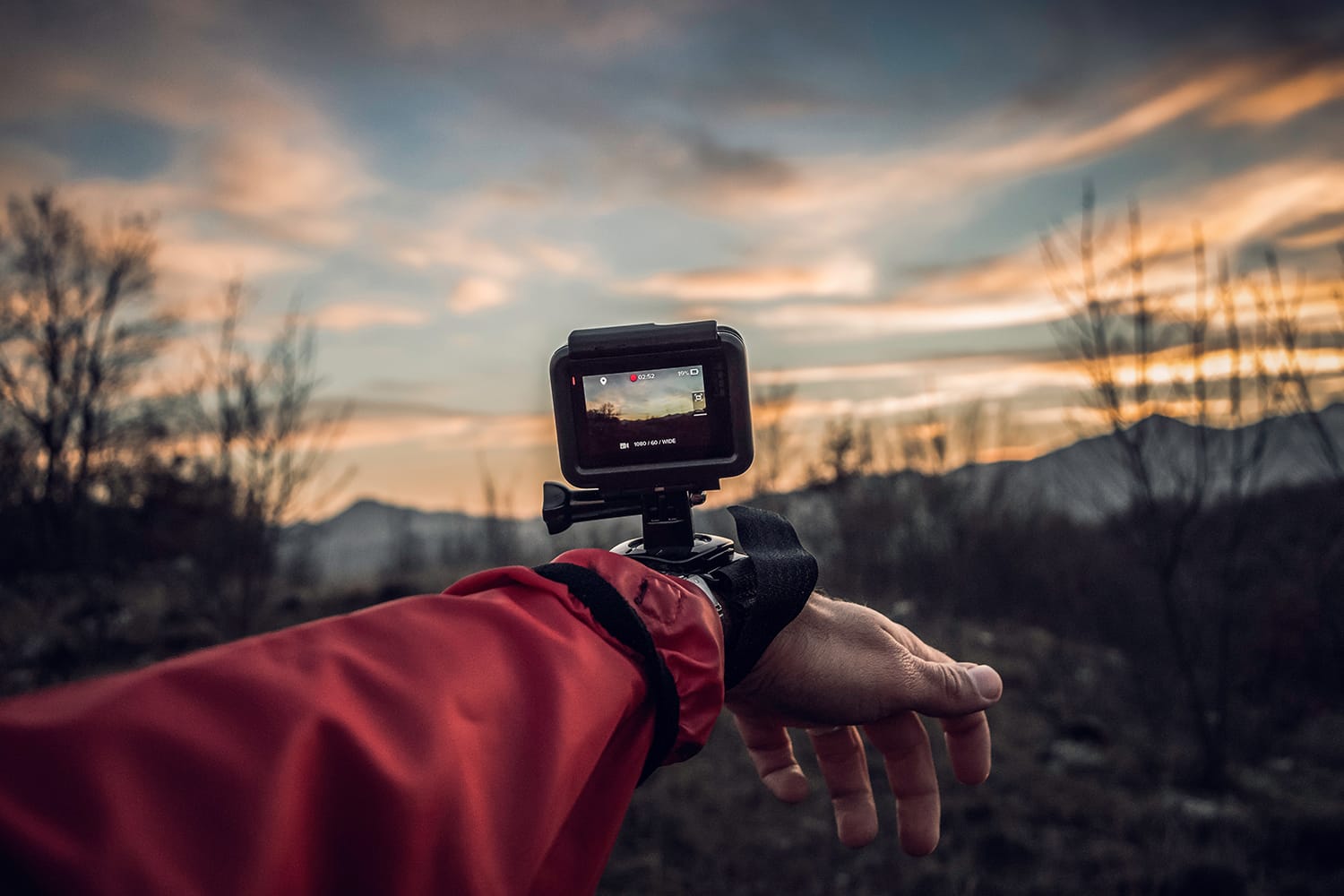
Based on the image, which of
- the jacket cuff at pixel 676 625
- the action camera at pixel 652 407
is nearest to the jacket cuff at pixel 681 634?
the jacket cuff at pixel 676 625

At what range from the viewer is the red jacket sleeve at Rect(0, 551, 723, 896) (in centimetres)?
50

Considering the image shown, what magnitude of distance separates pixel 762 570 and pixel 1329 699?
9963mm

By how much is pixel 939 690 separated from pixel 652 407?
656 mm

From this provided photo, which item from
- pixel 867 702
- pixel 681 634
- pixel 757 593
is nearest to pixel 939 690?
pixel 867 702

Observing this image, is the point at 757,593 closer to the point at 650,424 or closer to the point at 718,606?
the point at 718,606

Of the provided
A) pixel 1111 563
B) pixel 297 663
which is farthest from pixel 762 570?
pixel 1111 563

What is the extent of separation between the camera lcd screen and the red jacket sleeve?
19.6 inches

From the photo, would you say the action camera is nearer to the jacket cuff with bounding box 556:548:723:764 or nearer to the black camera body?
the black camera body

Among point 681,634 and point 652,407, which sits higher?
point 652,407

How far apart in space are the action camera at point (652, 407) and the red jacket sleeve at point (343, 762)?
0.48 m

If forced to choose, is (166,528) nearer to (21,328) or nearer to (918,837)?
(21,328)

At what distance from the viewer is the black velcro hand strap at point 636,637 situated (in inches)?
36.6

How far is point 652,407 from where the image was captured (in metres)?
1.36

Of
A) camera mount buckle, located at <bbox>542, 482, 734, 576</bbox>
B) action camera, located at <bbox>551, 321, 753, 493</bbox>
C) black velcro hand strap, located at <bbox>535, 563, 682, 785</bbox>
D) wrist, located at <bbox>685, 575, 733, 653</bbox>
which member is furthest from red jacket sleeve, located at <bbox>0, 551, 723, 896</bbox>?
action camera, located at <bbox>551, 321, 753, 493</bbox>
